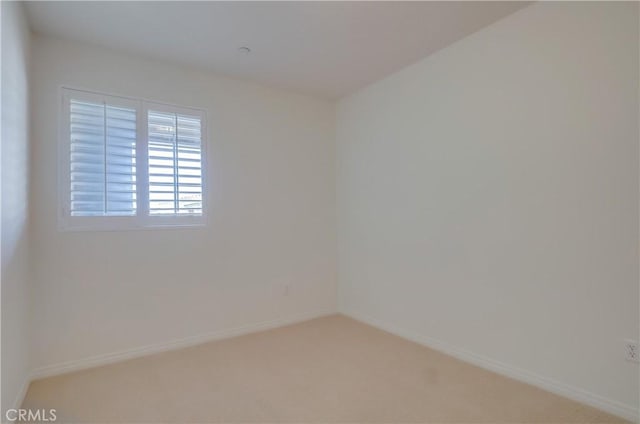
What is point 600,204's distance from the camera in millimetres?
1978

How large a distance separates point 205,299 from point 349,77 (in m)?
2.47

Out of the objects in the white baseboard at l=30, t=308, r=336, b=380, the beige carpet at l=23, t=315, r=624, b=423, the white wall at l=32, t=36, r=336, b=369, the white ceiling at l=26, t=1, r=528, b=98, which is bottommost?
the beige carpet at l=23, t=315, r=624, b=423

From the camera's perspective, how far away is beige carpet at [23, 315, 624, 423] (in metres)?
1.95

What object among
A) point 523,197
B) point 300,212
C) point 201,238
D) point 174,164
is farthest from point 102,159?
point 523,197

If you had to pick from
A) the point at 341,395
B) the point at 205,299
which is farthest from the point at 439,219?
the point at 205,299

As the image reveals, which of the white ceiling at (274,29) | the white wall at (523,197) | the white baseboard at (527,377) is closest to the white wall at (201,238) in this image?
the white ceiling at (274,29)

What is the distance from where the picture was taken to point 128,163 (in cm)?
275

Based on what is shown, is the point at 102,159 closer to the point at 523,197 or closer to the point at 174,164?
the point at 174,164

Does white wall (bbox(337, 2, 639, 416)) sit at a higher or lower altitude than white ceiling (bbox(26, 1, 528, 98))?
lower

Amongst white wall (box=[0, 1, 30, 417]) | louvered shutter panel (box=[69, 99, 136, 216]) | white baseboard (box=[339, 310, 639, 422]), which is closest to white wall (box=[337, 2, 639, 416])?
white baseboard (box=[339, 310, 639, 422])

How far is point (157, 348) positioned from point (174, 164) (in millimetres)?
1547

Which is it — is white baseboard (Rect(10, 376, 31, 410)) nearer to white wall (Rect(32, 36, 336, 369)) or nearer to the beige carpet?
the beige carpet

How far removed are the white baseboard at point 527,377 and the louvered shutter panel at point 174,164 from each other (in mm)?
2223

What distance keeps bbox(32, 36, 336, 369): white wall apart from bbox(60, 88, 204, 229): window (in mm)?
87
